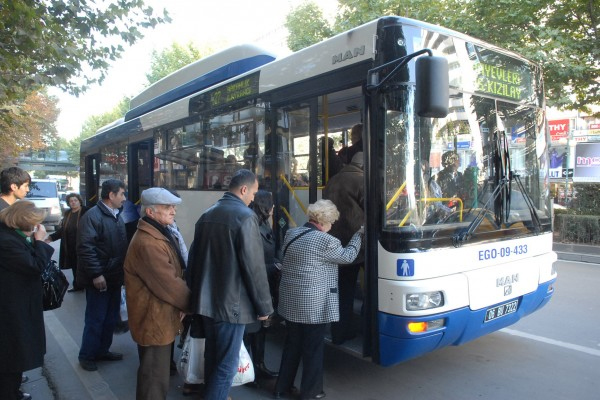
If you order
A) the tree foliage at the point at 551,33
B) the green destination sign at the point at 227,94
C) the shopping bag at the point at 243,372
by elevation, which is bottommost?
the shopping bag at the point at 243,372

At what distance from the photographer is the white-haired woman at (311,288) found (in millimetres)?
3572

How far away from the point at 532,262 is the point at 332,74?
8.47 ft

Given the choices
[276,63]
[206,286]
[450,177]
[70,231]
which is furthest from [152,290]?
[70,231]

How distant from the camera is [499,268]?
393cm

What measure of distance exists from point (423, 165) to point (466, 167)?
59cm

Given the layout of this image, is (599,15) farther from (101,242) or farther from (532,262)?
(101,242)

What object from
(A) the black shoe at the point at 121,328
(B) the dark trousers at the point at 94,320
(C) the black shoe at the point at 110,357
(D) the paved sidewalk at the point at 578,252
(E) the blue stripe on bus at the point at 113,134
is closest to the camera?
(B) the dark trousers at the point at 94,320

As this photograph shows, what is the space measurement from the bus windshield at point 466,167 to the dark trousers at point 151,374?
75.0 inches

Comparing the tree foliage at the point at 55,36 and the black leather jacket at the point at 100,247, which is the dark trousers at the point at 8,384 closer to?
the black leather jacket at the point at 100,247

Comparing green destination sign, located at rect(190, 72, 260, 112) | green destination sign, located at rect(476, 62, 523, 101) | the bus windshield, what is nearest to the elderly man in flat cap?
the bus windshield

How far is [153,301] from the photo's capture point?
304 cm

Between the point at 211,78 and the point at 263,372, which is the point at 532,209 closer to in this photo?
the point at 263,372

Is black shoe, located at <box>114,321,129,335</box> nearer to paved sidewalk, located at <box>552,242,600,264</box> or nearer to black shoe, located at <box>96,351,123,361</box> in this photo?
black shoe, located at <box>96,351,123,361</box>

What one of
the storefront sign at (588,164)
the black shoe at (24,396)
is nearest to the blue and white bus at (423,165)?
the black shoe at (24,396)
